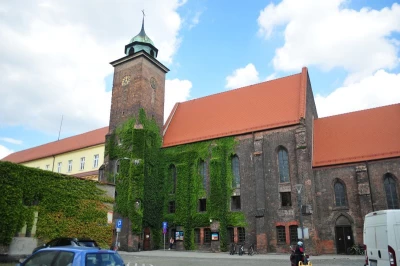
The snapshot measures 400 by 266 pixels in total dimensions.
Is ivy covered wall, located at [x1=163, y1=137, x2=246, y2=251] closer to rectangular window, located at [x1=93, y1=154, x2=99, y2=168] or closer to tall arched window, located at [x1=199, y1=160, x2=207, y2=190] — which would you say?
tall arched window, located at [x1=199, y1=160, x2=207, y2=190]

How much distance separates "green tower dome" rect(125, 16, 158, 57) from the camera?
38812 mm

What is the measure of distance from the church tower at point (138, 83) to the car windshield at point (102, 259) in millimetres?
29396

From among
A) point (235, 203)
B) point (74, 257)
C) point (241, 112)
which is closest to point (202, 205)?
point (235, 203)

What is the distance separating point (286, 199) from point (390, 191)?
8.07 metres

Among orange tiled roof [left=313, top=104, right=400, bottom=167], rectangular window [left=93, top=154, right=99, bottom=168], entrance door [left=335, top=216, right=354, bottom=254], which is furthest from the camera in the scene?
rectangular window [left=93, top=154, right=99, bottom=168]

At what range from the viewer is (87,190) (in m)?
20.1

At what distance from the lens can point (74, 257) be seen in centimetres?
687

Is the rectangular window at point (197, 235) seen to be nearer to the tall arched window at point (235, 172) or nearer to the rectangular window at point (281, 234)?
the tall arched window at point (235, 172)

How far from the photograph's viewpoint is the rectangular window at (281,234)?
93.1 ft

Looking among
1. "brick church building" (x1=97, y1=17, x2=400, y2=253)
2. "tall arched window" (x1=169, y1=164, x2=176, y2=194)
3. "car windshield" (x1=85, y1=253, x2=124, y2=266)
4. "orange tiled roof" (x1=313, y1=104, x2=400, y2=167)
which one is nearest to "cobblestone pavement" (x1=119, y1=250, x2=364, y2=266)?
"brick church building" (x1=97, y1=17, x2=400, y2=253)

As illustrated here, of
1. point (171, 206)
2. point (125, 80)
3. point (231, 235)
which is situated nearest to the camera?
point (231, 235)

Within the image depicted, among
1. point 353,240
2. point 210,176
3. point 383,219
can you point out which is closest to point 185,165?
point 210,176

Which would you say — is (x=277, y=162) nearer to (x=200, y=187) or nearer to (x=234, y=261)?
(x=200, y=187)

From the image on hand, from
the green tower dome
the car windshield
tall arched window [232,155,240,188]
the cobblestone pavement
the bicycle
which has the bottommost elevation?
the cobblestone pavement
